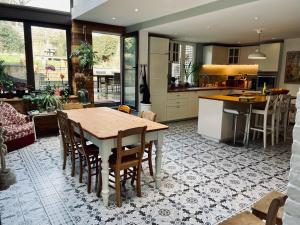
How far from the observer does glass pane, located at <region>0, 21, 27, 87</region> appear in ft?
16.6

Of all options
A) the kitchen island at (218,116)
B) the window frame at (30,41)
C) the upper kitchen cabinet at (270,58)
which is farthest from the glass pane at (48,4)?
the upper kitchen cabinet at (270,58)

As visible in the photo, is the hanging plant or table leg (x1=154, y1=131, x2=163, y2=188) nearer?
table leg (x1=154, y1=131, x2=163, y2=188)

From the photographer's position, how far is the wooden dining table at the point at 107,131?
7.98 ft

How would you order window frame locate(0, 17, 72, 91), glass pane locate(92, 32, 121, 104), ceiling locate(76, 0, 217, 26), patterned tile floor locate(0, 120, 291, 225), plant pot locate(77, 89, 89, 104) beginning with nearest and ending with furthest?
patterned tile floor locate(0, 120, 291, 225), ceiling locate(76, 0, 217, 26), window frame locate(0, 17, 72, 91), plant pot locate(77, 89, 89, 104), glass pane locate(92, 32, 121, 104)

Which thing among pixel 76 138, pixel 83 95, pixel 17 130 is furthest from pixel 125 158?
pixel 83 95

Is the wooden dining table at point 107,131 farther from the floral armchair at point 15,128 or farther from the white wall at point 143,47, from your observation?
the white wall at point 143,47

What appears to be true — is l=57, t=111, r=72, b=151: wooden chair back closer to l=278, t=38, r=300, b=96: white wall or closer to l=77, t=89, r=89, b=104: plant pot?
l=77, t=89, r=89, b=104: plant pot

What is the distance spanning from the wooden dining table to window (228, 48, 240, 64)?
5.96 m

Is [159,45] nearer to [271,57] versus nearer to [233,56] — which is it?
[233,56]

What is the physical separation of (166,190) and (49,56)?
176 inches

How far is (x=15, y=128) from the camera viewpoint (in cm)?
422

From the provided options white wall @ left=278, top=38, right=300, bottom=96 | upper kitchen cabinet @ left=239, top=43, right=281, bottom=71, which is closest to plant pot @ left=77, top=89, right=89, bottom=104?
upper kitchen cabinet @ left=239, top=43, right=281, bottom=71

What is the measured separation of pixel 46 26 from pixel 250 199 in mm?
5511

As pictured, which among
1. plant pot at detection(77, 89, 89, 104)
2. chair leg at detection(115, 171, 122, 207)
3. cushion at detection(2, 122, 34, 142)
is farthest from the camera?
plant pot at detection(77, 89, 89, 104)
